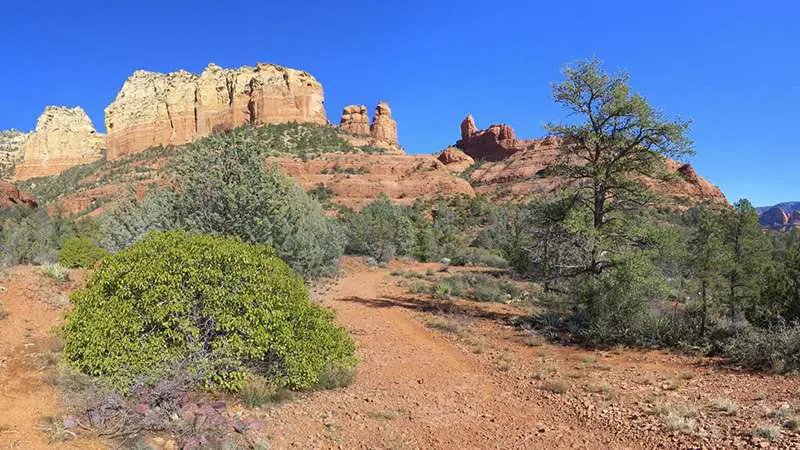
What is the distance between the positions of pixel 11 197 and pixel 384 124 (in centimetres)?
8183

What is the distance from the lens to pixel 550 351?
1091 cm

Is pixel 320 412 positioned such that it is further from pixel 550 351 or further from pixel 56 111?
pixel 56 111

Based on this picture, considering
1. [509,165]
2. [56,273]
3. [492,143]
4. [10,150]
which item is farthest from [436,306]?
[10,150]

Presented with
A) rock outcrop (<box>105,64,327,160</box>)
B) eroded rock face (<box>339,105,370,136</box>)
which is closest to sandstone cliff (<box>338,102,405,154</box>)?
eroded rock face (<box>339,105,370,136</box>)

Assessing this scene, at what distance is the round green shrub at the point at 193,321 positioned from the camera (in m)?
6.24

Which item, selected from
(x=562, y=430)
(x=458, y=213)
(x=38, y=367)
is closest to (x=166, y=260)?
(x=38, y=367)

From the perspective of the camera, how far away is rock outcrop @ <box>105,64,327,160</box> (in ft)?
313

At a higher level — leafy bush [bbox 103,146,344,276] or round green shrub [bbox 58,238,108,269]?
leafy bush [bbox 103,146,344,276]

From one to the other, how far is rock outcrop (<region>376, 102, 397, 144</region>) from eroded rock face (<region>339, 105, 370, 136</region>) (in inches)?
85.3

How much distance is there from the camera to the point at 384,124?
4788 inches

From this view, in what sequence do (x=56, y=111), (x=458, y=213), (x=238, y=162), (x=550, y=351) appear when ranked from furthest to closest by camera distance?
(x=56, y=111), (x=458, y=213), (x=238, y=162), (x=550, y=351)

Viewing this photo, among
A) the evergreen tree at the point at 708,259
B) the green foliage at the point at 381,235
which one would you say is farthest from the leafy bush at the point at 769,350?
the green foliage at the point at 381,235

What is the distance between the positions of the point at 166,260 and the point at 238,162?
336 inches

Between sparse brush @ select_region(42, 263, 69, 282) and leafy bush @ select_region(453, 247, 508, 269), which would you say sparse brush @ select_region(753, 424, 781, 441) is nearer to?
sparse brush @ select_region(42, 263, 69, 282)
